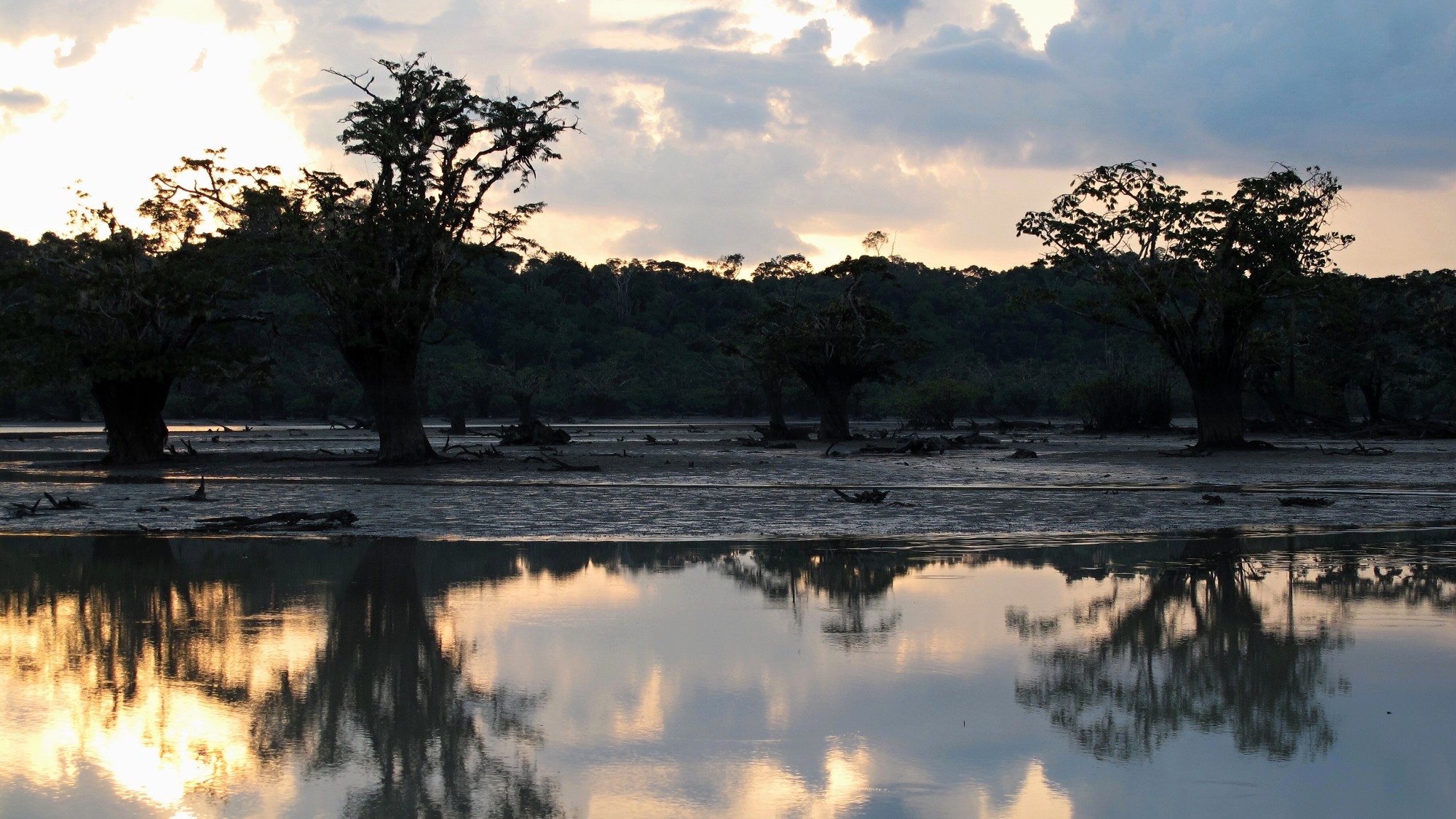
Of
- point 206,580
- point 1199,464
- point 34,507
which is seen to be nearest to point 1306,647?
point 206,580

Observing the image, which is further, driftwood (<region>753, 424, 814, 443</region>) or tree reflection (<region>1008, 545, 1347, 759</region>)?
driftwood (<region>753, 424, 814, 443</region>)

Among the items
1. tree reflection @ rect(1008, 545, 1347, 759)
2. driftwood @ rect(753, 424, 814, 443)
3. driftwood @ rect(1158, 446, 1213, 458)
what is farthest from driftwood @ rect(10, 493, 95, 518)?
driftwood @ rect(753, 424, 814, 443)

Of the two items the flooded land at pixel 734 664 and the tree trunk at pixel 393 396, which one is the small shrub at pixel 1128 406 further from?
the flooded land at pixel 734 664

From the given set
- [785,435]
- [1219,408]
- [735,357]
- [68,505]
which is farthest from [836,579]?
[735,357]

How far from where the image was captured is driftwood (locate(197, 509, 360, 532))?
Result: 14648mm

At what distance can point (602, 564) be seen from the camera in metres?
11.8

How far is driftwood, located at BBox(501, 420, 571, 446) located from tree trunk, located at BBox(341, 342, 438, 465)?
930 centimetres

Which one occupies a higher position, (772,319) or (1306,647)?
(772,319)

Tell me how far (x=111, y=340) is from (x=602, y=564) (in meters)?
19.5

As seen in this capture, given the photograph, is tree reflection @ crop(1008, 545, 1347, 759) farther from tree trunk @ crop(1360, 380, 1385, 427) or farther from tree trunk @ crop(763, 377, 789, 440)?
tree trunk @ crop(1360, 380, 1385, 427)

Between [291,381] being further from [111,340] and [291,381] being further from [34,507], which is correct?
[34,507]

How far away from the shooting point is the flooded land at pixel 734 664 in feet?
17.0

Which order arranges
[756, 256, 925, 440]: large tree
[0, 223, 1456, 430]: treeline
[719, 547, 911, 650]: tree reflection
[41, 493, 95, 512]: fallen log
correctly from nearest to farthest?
[719, 547, 911, 650]: tree reflection, [41, 493, 95, 512]: fallen log, [756, 256, 925, 440]: large tree, [0, 223, 1456, 430]: treeline

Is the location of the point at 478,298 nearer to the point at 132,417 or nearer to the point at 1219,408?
the point at 132,417
